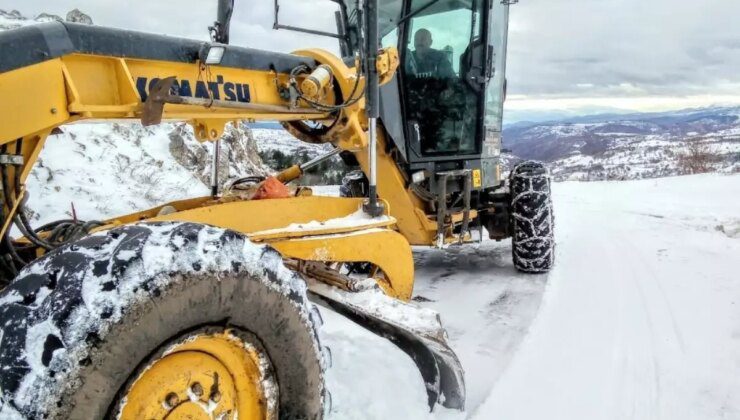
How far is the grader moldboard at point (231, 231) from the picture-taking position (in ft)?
5.58

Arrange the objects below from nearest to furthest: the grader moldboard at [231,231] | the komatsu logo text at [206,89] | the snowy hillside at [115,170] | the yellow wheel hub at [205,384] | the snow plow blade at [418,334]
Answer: the grader moldboard at [231,231] < the yellow wheel hub at [205,384] < the komatsu logo text at [206,89] < the snow plow blade at [418,334] < the snowy hillside at [115,170]

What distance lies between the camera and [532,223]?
591cm

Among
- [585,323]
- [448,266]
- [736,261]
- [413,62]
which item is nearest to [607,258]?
[736,261]

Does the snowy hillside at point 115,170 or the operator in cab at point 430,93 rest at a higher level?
the operator in cab at point 430,93

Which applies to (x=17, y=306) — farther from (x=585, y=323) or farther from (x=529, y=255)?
(x=529, y=255)

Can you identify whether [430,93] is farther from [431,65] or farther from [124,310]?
[124,310]

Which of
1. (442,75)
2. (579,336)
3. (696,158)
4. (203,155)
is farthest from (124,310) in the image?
(696,158)

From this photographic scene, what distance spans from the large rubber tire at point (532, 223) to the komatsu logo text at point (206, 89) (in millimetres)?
3460

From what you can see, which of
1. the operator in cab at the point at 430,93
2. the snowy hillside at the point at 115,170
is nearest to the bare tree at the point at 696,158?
the snowy hillside at the point at 115,170

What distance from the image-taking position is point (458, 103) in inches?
223

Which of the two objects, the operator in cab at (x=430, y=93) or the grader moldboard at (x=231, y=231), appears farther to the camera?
the operator in cab at (x=430, y=93)

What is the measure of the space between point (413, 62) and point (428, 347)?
3.06 m

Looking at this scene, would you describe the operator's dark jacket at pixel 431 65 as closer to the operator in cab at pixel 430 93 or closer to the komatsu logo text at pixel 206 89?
the operator in cab at pixel 430 93

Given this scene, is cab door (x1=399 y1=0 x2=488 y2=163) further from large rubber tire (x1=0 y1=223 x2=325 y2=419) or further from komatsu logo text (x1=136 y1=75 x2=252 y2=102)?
large rubber tire (x1=0 y1=223 x2=325 y2=419)
